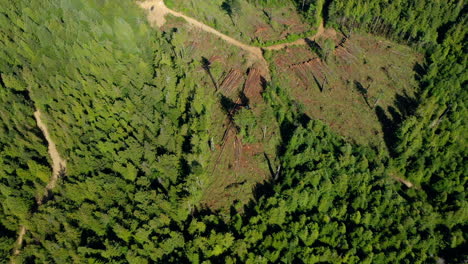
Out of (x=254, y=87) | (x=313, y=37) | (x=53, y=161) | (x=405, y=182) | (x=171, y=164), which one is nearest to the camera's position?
(x=171, y=164)

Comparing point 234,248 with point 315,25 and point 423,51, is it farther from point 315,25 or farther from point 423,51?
point 423,51

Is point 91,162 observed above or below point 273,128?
below

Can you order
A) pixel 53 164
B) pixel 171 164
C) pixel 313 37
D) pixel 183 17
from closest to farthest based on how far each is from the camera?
1. pixel 171 164
2. pixel 53 164
3. pixel 183 17
4. pixel 313 37

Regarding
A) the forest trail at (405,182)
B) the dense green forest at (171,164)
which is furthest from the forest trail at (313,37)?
the forest trail at (405,182)

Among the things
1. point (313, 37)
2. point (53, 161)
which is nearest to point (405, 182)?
point (313, 37)

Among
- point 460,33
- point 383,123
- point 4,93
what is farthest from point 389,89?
point 4,93

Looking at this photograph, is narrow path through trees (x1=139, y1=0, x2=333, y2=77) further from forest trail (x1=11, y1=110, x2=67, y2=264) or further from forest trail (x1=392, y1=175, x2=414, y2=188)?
forest trail (x1=392, y1=175, x2=414, y2=188)

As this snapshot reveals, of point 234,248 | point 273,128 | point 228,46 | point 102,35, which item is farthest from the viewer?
point 228,46

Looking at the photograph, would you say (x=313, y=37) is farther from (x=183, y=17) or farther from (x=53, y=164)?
(x=53, y=164)

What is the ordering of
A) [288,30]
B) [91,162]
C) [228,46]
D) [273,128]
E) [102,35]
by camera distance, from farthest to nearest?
[288,30] < [228,46] < [102,35] < [273,128] < [91,162]
